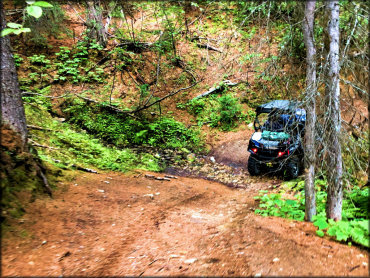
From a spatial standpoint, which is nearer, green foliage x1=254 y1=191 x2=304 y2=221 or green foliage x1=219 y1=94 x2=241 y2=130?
A: green foliage x1=254 y1=191 x2=304 y2=221

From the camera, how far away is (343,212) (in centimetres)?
408

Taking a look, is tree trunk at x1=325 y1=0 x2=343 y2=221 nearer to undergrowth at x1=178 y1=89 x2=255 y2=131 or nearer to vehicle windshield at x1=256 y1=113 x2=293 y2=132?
vehicle windshield at x1=256 y1=113 x2=293 y2=132

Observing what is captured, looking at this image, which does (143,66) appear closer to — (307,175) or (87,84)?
(87,84)

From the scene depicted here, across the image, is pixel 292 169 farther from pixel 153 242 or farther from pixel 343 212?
pixel 153 242

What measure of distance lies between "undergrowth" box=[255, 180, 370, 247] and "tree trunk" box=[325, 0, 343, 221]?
0.22 meters

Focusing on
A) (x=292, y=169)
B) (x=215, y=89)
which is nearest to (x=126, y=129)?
(x=215, y=89)

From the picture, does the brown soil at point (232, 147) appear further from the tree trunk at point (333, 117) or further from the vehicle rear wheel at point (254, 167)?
the tree trunk at point (333, 117)

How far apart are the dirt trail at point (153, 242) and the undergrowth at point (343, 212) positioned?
199 mm

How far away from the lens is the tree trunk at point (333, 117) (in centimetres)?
349

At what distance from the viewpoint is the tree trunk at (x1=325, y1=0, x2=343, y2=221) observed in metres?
3.49

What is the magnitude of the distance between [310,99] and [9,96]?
5545 mm

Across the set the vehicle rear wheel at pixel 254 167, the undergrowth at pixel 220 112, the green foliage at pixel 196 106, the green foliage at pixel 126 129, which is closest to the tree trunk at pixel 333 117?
the vehicle rear wheel at pixel 254 167

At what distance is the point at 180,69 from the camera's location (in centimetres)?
1647

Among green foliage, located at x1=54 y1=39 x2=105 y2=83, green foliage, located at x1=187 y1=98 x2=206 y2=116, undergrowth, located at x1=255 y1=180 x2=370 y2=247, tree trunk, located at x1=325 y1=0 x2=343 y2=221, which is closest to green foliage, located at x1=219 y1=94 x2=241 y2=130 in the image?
green foliage, located at x1=187 y1=98 x2=206 y2=116
